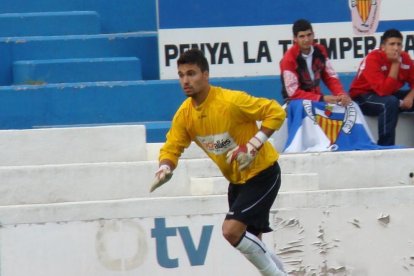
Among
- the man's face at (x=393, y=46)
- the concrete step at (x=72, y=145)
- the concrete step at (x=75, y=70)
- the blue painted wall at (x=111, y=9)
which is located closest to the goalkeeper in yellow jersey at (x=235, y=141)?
the concrete step at (x=72, y=145)

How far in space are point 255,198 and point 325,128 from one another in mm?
2702

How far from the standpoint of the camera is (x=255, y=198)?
7285 mm

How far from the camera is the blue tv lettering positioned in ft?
28.0

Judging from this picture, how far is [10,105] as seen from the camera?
10172mm

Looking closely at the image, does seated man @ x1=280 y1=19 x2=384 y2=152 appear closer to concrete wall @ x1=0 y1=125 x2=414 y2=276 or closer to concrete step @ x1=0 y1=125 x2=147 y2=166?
concrete wall @ x1=0 y1=125 x2=414 y2=276

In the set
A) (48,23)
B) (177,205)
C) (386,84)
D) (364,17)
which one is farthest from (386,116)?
(48,23)

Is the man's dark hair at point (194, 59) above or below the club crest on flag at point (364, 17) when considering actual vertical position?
below

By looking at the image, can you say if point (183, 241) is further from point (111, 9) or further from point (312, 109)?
point (111, 9)

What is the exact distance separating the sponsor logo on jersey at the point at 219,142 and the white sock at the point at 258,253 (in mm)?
541

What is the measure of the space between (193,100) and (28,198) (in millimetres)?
2087

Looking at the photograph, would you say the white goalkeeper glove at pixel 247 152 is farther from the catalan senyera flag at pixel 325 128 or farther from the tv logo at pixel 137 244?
the catalan senyera flag at pixel 325 128

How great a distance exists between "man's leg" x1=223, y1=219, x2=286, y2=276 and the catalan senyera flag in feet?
7.91

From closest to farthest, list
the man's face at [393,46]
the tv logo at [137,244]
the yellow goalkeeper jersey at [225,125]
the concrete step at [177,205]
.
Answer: the yellow goalkeeper jersey at [225,125], the concrete step at [177,205], the tv logo at [137,244], the man's face at [393,46]

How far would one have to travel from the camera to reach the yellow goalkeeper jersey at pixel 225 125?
279 inches
